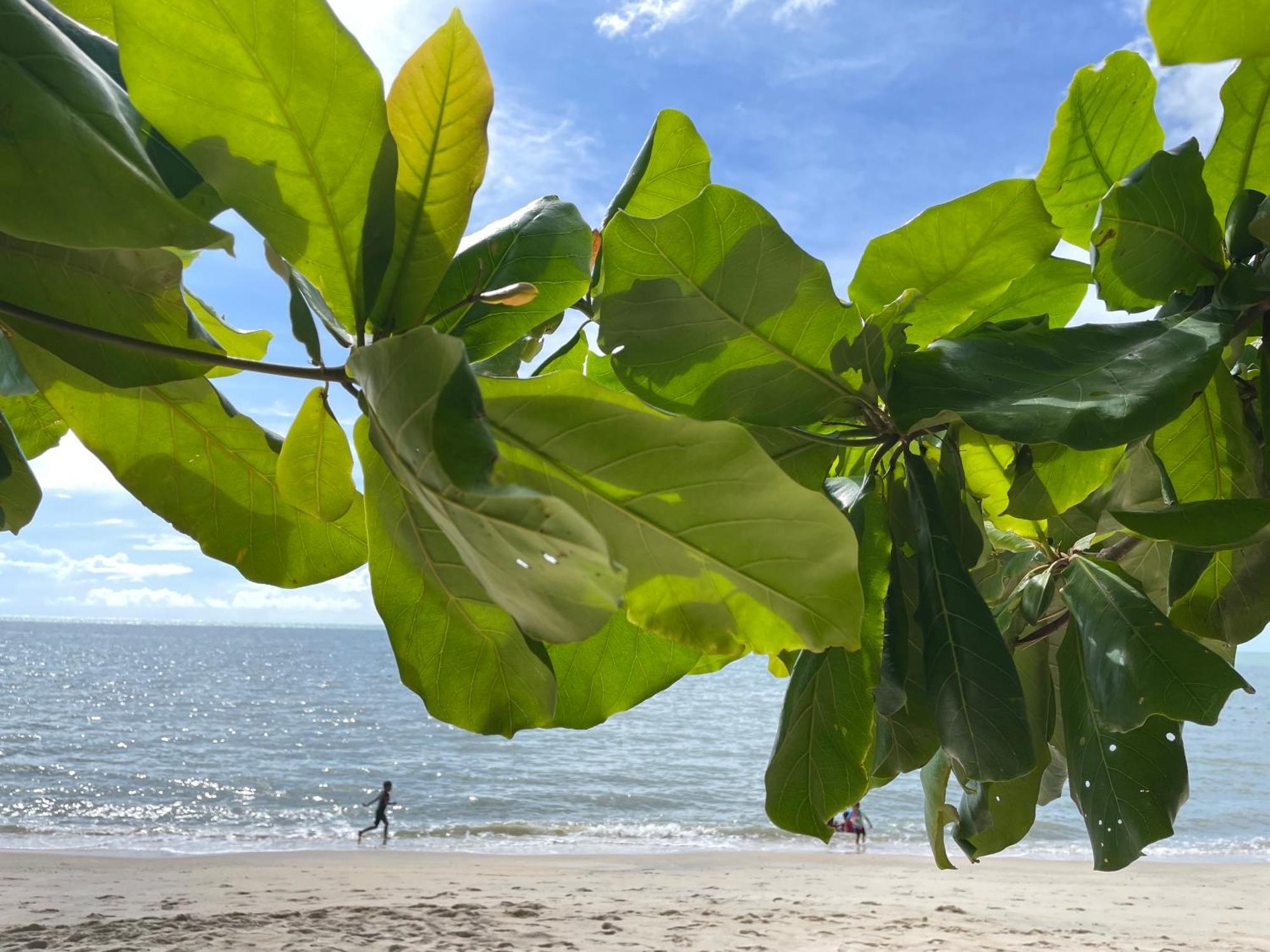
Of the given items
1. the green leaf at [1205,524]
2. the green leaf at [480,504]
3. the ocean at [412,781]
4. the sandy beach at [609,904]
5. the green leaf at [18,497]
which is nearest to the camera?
the green leaf at [480,504]

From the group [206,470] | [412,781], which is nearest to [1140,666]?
[206,470]

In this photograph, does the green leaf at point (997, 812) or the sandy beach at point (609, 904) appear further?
the sandy beach at point (609, 904)

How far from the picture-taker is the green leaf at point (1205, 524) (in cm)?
55

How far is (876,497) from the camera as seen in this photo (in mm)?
697

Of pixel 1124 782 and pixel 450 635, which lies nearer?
pixel 450 635

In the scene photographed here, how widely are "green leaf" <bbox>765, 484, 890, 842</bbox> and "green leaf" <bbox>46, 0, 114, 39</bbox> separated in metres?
0.58

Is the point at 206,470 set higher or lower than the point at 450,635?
higher

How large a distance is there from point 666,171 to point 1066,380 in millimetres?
349

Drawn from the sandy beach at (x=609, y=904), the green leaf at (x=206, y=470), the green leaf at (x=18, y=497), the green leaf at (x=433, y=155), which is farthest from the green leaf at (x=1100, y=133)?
the sandy beach at (x=609, y=904)

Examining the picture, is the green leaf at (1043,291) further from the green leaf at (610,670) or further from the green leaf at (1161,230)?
the green leaf at (610,670)

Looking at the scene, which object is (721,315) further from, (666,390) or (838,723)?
(838,723)

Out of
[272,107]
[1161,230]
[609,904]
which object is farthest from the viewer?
[609,904]

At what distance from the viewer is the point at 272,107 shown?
1.44 feet

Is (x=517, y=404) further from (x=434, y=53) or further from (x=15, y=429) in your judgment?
(x=15, y=429)
